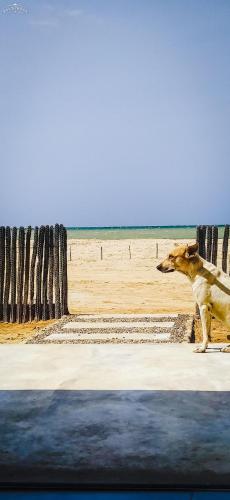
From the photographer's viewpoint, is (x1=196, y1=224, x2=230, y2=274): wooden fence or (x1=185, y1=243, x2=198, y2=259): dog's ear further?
(x1=196, y1=224, x2=230, y2=274): wooden fence

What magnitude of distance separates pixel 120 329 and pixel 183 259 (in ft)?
10.4

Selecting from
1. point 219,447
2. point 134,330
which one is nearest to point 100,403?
point 219,447

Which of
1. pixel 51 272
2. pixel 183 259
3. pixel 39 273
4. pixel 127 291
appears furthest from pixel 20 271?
pixel 127 291

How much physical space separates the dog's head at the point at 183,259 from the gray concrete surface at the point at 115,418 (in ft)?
4.17

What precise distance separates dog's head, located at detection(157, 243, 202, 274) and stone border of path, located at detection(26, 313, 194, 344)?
1.95 metres

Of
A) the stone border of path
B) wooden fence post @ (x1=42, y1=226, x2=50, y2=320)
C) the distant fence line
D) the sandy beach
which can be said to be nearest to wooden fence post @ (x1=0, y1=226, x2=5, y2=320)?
wooden fence post @ (x1=42, y1=226, x2=50, y2=320)

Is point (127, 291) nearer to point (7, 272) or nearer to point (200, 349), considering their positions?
point (7, 272)

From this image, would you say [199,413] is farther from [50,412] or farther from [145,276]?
[145,276]

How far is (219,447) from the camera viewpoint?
109 inches

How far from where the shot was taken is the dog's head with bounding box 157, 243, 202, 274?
5949mm

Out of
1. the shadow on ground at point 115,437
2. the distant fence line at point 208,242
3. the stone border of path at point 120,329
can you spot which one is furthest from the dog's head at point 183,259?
the distant fence line at point 208,242

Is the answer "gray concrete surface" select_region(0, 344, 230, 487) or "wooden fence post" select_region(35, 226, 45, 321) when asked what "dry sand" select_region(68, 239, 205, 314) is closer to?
"wooden fence post" select_region(35, 226, 45, 321)

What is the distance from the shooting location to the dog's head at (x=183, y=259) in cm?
595

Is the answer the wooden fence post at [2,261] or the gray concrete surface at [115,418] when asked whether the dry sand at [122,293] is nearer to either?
the wooden fence post at [2,261]
